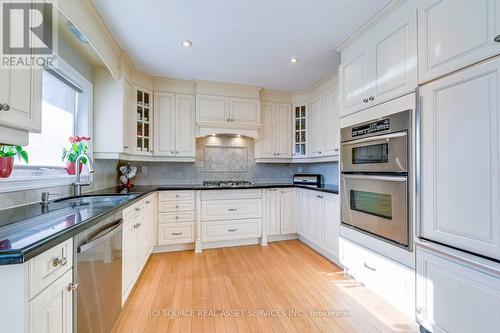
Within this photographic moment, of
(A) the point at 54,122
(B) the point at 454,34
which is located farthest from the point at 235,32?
(A) the point at 54,122

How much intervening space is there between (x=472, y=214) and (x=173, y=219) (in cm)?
301

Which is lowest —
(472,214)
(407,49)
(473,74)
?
(472,214)

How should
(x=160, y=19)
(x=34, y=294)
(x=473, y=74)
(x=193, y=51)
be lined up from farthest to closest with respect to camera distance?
(x=193, y=51) → (x=160, y=19) → (x=473, y=74) → (x=34, y=294)

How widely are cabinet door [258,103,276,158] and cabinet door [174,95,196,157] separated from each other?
114 centimetres

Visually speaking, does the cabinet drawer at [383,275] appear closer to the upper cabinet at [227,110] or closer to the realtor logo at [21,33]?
the upper cabinet at [227,110]

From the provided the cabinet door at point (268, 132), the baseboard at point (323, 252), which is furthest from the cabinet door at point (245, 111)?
the baseboard at point (323, 252)

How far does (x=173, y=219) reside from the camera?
308cm

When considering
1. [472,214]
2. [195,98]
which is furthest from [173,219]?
[472,214]

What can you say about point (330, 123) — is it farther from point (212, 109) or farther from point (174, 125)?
point (174, 125)

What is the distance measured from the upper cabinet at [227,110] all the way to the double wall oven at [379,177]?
166 cm

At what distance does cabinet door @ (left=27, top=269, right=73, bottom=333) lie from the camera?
0.81m

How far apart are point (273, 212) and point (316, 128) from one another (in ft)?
4.93

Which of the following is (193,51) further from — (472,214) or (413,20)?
(472,214)

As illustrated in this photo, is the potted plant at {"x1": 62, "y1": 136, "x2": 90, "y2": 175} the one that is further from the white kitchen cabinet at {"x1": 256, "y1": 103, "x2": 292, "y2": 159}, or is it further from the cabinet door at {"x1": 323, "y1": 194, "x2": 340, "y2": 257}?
the cabinet door at {"x1": 323, "y1": 194, "x2": 340, "y2": 257}
